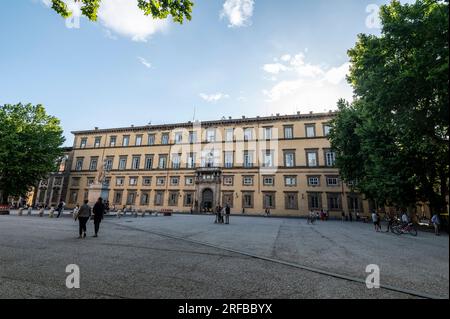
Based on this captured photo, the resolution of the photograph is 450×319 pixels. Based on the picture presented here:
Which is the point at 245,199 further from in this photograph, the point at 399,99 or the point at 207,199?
the point at 399,99

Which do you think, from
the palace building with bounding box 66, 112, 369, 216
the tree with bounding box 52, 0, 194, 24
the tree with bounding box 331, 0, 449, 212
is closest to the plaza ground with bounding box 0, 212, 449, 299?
the tree with bounding box 331, 0, 449, 212

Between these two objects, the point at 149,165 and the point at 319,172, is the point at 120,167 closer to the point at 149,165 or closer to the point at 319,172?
the point at 149,165

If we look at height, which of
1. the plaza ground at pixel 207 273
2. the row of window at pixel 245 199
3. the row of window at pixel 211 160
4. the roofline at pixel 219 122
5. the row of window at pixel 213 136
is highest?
the roofline at pixel 219 122

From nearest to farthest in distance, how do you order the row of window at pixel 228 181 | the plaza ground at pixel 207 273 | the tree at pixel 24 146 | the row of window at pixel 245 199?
the plaza ground at pixel 207 273 < the tree at pixel 24 146 < the row of window at pixel 245 199 < the row of window at pixel 228 181

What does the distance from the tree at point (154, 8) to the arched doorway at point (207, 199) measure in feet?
109

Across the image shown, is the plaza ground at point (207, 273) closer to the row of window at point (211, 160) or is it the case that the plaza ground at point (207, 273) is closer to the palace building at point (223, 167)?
the palace building at point (223, 167)

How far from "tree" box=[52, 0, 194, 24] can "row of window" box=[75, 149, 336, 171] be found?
29.1m

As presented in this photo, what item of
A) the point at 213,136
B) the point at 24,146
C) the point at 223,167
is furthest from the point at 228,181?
the point at 24,146

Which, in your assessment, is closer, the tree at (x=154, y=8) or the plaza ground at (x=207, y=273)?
the plaza ground at (x=207, y=273)

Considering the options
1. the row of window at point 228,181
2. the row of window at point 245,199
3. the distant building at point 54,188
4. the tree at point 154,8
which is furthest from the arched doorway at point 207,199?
the tree at point 154,8

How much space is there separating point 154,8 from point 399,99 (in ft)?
37.1

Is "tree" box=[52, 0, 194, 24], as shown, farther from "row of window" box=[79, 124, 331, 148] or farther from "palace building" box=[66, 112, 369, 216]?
"row of window" box=[79, 124, 331, 148]

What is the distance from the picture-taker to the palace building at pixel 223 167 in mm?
34406
